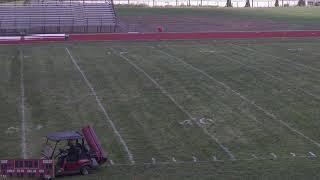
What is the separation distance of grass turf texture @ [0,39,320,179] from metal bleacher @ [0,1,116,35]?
14067 mm

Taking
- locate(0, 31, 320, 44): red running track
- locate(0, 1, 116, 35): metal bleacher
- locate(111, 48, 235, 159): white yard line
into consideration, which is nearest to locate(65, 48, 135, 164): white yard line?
locate(111, 48, 235, 159): white yard line

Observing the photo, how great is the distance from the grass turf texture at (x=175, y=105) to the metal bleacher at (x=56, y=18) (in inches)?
554

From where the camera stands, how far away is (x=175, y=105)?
2661 cm

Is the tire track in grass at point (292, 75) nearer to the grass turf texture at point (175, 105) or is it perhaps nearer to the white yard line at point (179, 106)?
the grass turf texture at point (175, 105)

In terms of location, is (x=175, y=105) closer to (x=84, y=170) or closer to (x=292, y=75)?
(x=292, y=75)

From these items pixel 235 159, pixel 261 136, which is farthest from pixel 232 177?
pixel 261 136

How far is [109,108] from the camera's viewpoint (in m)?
26.1

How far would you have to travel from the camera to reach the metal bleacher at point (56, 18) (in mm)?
57562

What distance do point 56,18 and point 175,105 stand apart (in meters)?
35.7

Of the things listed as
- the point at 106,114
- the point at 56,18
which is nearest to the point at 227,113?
the point at 106,114

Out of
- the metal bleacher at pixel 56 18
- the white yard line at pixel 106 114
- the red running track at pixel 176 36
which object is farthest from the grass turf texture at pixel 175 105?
the metal bleacher at pixel 56 18

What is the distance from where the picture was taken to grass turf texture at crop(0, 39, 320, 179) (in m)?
19.8

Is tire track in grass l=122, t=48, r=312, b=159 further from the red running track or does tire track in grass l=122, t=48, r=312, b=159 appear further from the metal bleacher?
the metal bleacher

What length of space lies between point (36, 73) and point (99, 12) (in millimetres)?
29828
